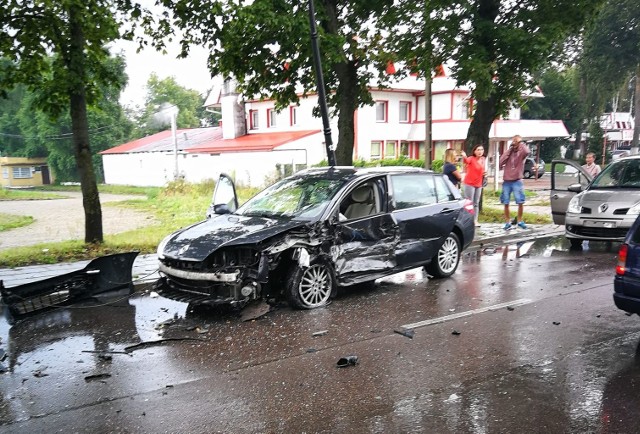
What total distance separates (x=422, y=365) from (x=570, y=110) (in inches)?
2348

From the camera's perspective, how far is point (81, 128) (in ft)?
36.5

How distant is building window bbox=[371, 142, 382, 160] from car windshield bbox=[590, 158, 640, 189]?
26279mm

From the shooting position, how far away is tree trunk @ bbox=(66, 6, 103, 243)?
10.6 m

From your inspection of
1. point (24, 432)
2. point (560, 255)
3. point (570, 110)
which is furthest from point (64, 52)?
point (570, 110)

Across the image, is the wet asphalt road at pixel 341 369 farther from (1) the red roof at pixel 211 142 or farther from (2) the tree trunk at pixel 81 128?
(1) the red roof at pixel 211 142

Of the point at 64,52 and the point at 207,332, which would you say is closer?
the point at 207,332

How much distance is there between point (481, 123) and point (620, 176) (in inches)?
221

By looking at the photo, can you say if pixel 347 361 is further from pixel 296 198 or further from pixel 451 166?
pixel 451 166

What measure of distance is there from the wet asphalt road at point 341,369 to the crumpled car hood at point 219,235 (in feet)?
2.87

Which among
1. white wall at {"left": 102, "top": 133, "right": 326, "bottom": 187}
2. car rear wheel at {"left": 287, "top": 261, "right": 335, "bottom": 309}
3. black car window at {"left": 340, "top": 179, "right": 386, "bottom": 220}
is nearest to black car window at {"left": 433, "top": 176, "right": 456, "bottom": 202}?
black car window at {"left": 340, "top": 179, "right": 386, "bottom": 220}

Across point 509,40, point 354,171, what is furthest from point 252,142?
point 354,171

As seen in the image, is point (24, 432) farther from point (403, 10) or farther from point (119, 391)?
point (403, 10)

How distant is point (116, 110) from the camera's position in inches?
2365

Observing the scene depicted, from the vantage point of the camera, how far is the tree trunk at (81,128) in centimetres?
1062
